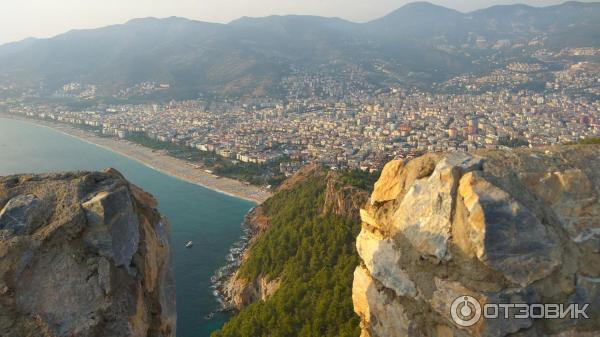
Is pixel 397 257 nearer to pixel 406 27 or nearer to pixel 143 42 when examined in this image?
pixel 143 42

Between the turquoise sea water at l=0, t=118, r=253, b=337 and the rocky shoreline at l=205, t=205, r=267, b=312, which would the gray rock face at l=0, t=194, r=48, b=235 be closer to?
the turquoise sea water at l=0, t=118, r=253, b=337

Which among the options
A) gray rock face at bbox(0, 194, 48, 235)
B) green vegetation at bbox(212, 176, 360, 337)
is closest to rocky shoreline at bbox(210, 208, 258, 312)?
green vegetation at bbox(212, 176, 360, 337)

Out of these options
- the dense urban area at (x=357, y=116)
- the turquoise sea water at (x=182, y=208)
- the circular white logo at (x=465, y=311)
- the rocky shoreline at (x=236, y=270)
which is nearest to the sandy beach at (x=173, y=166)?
the turquoise sea water at (x=182, y=208)

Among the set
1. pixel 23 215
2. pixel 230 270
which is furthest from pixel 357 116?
pixel 23 215

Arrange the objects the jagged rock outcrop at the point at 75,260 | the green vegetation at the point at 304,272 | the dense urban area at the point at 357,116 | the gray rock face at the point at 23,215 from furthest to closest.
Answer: the dense urban area at the point at 357,116, the green vegetation at the point at 304,272, the gray rock face at the point at 23,215, the jagged rock outcrop at the point at 75,260

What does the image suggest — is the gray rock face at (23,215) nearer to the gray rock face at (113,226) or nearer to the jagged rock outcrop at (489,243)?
the gray rock face at (113,226)

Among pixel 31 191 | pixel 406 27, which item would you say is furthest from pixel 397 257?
pixel 406 27

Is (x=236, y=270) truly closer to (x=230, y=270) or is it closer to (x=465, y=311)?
(x=230, y=270)
